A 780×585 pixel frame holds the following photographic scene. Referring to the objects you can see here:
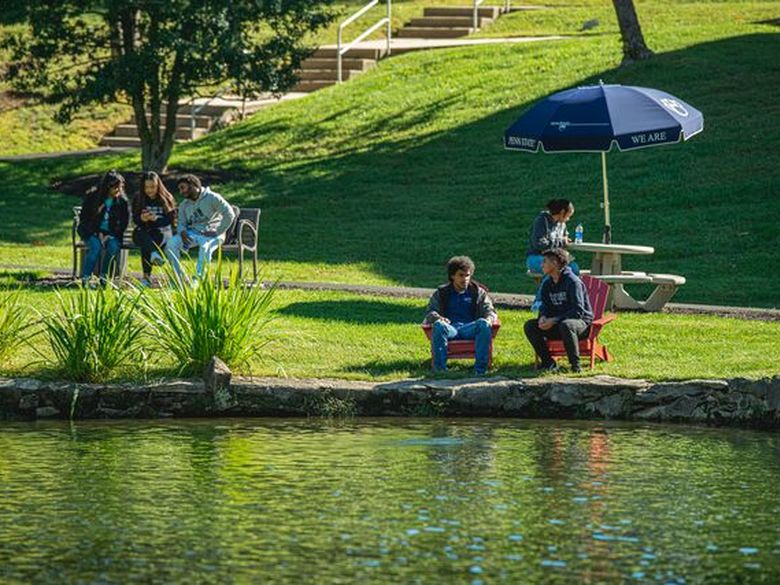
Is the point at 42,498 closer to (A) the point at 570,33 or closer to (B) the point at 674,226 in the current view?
(B) the point at 674,226

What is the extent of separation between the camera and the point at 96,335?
52.7 ft

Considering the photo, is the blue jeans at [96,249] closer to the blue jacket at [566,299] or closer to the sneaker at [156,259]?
the sneaker at [156,259]

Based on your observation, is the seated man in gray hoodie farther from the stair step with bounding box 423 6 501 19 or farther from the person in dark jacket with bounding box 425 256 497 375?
the stair step with bounding box 423 6 501 19

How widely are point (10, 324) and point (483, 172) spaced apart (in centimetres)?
1505

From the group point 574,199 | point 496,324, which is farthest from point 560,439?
point 574,199

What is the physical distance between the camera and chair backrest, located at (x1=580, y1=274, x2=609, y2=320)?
674 inches

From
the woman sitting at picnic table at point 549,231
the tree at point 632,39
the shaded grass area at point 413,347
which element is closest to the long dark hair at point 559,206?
the woman sitting at picnic table at point 549,231

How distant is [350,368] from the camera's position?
653 inches

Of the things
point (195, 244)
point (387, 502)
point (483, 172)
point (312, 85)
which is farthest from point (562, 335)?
point (312, 85)

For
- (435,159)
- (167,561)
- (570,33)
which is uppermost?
(570,33)

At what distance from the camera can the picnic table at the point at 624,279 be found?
19422mm

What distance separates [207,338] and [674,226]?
1173 centimetres

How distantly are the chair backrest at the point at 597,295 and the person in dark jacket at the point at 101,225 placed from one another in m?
5.80

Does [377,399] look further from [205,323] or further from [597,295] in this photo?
[597,295]
